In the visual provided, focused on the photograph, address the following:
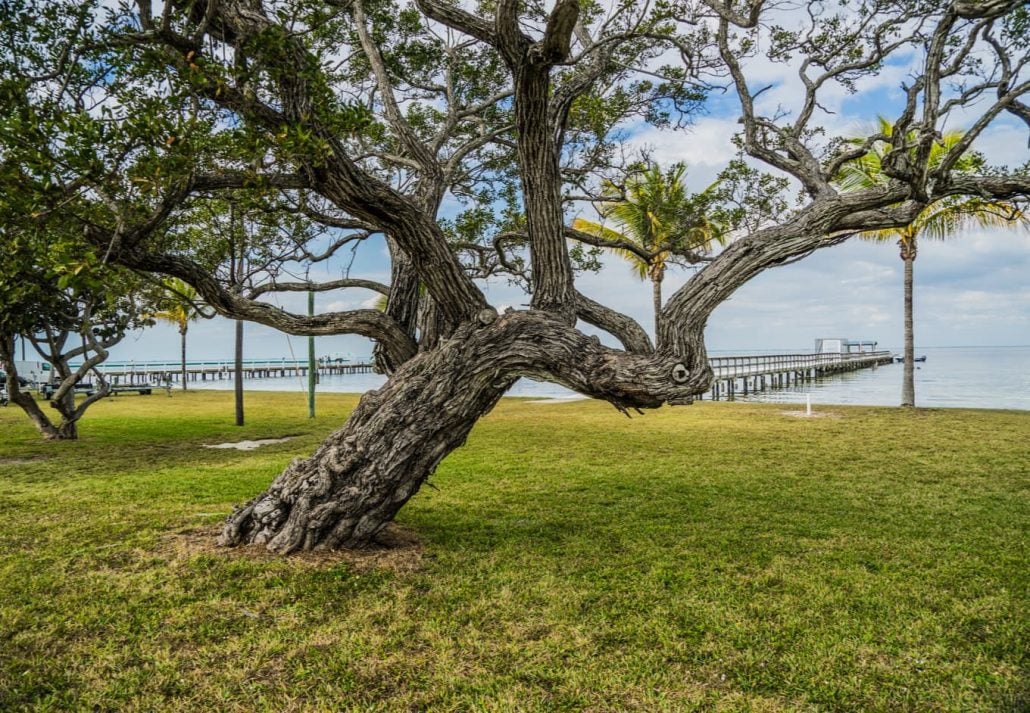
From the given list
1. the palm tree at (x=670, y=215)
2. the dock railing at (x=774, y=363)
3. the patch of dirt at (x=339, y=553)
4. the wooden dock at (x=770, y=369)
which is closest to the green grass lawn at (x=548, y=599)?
the patch of dirt at (x=339, y=553)

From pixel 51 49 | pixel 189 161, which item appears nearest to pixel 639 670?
pixel 189 161

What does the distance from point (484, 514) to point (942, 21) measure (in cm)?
557

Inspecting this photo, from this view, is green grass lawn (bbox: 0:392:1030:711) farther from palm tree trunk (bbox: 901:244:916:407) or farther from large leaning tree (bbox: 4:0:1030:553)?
palm tree trunk (bbox: 901:244:916:407)

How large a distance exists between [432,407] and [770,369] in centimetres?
3252

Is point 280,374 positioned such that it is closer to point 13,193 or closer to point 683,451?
point 683,451

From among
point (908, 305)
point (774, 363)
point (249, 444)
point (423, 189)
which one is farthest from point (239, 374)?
point (774, 363)

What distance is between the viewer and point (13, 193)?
301 cm

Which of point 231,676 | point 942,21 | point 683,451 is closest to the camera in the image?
point 231,676

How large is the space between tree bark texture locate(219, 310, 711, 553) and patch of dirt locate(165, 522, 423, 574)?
0.33 feet

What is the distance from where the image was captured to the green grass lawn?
9.39 feet

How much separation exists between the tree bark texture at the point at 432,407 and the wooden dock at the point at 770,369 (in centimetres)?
2028

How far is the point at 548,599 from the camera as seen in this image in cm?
386

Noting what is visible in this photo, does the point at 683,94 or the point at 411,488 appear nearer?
the point at 411,488

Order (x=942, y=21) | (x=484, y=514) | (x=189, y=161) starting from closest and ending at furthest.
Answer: (x=189, y=161)
(x=942, y=21)
(x=484, y=514)
